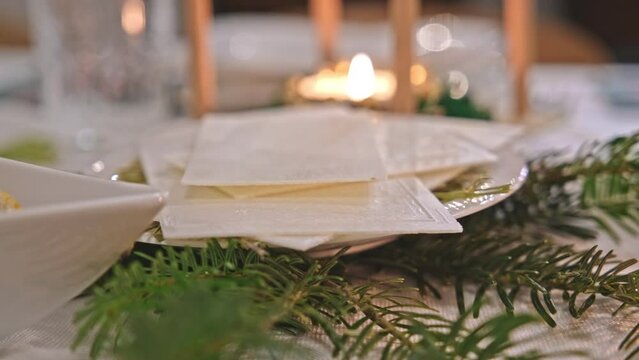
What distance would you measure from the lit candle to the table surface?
0.40 feet

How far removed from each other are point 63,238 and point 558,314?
18 centimetres

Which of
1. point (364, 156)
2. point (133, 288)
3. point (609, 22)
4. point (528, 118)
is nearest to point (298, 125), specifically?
point (364, 156)

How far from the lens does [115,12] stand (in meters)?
0.69

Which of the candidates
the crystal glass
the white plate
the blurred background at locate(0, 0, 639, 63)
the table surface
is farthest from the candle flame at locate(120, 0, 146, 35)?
the blurred background at locate(0, 0, 639, 63)

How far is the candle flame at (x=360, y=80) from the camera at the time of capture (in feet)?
2.04

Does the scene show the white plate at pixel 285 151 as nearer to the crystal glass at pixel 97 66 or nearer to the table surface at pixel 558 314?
the table surface at pixel 558 314

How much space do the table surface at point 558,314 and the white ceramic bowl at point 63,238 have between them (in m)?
0.02

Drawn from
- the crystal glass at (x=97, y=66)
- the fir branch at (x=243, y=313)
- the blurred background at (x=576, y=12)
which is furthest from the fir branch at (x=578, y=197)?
the blurred background at (x=576, y=12)

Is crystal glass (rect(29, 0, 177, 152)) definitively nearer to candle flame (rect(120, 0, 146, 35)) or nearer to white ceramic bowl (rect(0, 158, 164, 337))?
candle flame (rect(120, 0, 146, 35))

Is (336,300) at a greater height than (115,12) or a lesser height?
lesser

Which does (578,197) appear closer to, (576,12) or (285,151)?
(285,151)

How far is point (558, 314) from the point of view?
29 centimetres

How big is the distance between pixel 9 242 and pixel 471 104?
450 mm

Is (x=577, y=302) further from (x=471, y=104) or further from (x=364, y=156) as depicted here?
(x=471, y=104)
